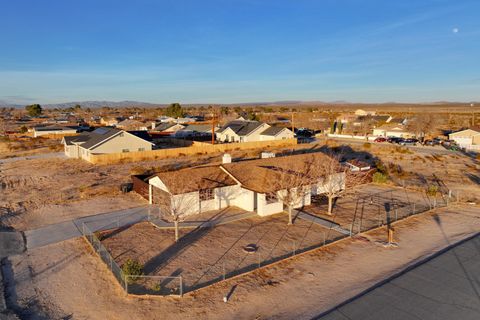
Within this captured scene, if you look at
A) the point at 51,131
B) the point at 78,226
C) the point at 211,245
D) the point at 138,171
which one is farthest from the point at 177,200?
the point at 51,131

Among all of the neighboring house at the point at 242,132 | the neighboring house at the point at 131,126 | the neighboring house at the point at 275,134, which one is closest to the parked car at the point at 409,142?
the neighboring house at the point at 275,134

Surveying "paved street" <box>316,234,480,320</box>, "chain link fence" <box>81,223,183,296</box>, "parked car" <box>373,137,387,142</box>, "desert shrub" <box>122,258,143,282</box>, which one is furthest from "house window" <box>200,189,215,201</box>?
"parked car" <box>373,137,387,142</box>

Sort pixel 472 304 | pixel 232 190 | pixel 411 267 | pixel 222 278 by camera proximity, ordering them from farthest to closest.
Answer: pixel 232 190
pixel 411 267
pixel 222 278
pixel 472 304

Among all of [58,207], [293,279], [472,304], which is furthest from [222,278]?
[58,207]

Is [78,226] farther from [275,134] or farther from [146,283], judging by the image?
[275,134]

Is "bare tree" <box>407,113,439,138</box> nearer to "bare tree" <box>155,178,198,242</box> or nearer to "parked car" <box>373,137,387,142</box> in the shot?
"parked car" <box>373,137,387,142</box>

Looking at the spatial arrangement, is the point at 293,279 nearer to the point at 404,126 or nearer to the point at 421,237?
the point at 421,237
